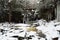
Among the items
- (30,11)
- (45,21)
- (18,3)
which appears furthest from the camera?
(30,11)

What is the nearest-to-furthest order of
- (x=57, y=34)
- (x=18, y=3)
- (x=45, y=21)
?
(x=57, y=34), (x=45, y=21), (x=18, y=3)

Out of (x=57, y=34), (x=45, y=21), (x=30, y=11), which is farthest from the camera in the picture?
(x=30, y=11)

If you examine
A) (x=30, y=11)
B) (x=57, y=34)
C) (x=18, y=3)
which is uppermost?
(x=18, y=3)

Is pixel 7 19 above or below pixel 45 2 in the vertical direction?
below

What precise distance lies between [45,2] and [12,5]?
2107mm

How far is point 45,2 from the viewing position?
8.62 meters

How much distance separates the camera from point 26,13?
9.71 m

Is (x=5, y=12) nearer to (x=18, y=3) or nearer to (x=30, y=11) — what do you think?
(x=18, y=3)

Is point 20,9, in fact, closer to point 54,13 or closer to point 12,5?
point 12,5

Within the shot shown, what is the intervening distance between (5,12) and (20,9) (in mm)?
991

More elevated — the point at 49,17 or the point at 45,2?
the point at 45,2

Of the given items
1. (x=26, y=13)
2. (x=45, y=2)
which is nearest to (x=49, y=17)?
(x=45, y=2)

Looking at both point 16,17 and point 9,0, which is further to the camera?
point 16,17

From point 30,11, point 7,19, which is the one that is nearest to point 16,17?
point 7,19
